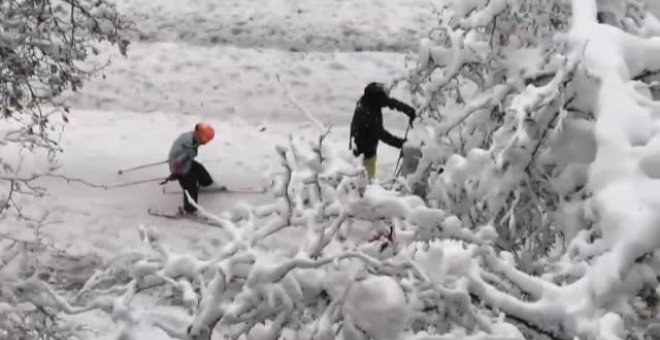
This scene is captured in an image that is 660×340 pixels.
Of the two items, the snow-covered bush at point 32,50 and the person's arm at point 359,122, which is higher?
the snow-covered bush at point 32,50

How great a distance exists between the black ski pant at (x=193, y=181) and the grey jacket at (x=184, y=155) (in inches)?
3.6

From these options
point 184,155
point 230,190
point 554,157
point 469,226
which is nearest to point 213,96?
point 230,190

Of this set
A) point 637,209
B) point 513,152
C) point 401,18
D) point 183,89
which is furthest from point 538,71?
point 401,18

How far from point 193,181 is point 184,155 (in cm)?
36

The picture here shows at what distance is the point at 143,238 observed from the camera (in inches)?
142

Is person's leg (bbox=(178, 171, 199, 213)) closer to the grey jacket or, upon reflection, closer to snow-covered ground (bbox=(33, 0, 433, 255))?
the grey jacket

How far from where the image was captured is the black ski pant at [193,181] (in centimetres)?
1032

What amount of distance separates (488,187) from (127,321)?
2.01 m

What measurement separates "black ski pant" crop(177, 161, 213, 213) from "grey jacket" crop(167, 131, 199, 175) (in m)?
0.09

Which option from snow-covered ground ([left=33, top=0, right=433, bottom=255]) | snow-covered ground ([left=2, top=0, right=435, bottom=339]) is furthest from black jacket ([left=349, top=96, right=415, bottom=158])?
snow-covered ground ([left=33, top=0, right=433, bottom=255])

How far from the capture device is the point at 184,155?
10.2 metres

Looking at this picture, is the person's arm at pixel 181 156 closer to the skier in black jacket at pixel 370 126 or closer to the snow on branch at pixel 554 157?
the skier in black jacket at pixel 370 126

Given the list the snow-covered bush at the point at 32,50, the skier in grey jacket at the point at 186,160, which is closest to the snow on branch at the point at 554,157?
the snow-covered bush at the point at 32,50

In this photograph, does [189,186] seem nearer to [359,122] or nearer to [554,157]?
[359,122]
